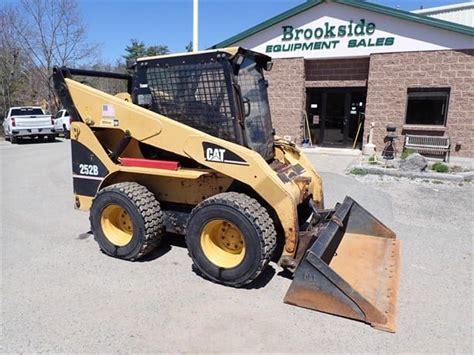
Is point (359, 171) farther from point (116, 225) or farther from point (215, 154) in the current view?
point (116, 225)

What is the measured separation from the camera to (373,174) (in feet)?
31.9

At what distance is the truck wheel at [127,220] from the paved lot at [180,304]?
18 centimetres

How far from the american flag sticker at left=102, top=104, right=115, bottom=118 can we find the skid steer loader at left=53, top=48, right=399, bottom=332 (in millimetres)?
20

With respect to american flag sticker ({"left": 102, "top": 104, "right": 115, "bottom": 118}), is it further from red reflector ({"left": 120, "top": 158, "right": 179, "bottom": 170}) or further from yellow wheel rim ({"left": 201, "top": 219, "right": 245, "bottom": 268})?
yellow wheel rim ({"left": 201, "top": 219, "right": 245, "bottom": 268})

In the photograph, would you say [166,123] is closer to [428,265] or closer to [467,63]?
[428,265]

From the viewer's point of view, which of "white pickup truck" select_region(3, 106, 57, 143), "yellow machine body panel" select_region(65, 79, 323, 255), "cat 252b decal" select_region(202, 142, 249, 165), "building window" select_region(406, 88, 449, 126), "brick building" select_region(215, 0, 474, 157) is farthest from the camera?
"white pickup truck" select_region(3, 106, 57, 143)

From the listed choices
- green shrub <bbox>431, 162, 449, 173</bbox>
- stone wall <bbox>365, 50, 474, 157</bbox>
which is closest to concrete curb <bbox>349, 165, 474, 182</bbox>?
green shrub <bbox>431, 162, 449, 173</bbox>

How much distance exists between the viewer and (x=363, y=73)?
13.6m

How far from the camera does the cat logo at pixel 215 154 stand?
392 centimetres

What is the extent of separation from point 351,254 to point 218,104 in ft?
7.56

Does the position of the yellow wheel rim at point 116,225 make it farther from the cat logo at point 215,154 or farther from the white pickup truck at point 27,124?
the white pickup truck at point 27,124

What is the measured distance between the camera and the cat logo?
392 cm

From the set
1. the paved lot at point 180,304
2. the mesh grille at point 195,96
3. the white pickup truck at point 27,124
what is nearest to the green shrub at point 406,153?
the paved lot at point 180,304

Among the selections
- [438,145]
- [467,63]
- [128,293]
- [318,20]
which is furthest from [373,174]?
[128,293]
